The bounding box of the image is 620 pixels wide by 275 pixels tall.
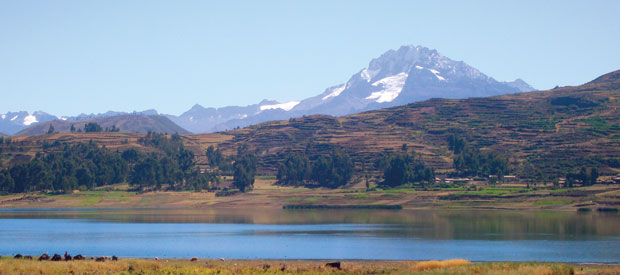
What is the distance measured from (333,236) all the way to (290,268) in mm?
42881

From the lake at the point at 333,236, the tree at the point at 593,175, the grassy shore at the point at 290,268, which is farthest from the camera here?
the tree at the point at 593,175

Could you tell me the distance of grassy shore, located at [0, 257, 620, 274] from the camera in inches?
2329

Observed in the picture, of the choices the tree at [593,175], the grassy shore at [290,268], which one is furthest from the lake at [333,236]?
the tree at [593,175]

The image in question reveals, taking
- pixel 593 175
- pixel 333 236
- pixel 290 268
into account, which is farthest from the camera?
pixel 593 175

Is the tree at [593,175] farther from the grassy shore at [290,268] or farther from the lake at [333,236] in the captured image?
the grassy shore at [290,268]

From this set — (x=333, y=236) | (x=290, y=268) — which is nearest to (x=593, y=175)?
(x=333, y=236)

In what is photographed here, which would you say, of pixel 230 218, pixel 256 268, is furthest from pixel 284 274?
pixel 230 218

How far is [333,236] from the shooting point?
11212 centimetres

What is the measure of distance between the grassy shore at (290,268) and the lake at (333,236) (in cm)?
1226

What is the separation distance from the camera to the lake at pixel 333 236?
87.8m

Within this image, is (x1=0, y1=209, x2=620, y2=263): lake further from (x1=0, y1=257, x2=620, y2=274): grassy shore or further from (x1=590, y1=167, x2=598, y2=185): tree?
(x1=590, y1=167, x2=598, y2=185): tree

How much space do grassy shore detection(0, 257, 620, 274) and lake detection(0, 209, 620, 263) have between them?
12.3m

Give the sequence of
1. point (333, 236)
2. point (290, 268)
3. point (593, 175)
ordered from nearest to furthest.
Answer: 1. point (290, 268)
2. point (333, 236)
3. point (593, 175)

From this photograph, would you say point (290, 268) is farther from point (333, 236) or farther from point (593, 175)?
point (593, 175)
